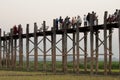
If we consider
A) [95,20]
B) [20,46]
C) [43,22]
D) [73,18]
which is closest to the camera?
[95,20]

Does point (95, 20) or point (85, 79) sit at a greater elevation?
point (95, 20)

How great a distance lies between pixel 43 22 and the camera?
3931 centimetres

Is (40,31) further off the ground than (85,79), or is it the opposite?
(40,31)

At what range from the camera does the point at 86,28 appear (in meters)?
34.2

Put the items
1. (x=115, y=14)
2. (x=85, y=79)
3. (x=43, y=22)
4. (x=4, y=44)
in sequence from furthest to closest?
(x=4, y=44) < (x=43, y=22) < (x=115, y=14) < (x=85, y=79)

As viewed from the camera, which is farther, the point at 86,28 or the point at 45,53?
the point at 45,53

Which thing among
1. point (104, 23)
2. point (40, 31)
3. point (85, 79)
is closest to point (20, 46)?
point (40, 31)

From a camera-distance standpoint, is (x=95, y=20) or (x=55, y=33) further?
(x=55, y=33)

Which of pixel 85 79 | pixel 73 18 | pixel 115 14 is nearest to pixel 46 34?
pixel 73 18

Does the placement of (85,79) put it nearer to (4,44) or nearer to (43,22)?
(43,22)

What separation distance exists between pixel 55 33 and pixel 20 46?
8.08 m

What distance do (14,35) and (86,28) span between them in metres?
13.0

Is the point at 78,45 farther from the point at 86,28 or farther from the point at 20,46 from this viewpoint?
the point at 20,46

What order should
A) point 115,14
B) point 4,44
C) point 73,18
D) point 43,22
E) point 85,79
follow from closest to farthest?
point 85,79
point 115,14
point 73,18
point 43,22
point 4,44
